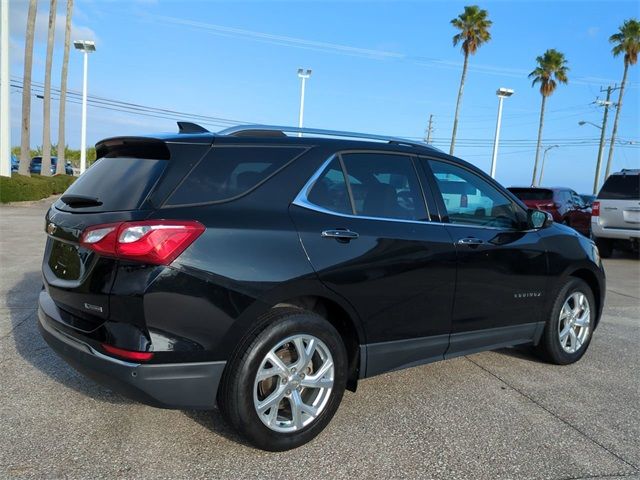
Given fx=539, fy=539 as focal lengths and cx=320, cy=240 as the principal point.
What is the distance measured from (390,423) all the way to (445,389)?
A: 0.79 m

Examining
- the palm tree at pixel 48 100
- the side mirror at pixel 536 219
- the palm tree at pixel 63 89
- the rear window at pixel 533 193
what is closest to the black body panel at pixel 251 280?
the side mirror at pixel 536 219

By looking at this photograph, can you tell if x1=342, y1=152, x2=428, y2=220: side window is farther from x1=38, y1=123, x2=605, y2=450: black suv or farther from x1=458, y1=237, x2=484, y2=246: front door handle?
x1=458, y1=237, x2=484, y2=246: front door handle

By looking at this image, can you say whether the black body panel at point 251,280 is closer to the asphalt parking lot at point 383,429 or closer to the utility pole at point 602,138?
the asphalt parking lot at point 383,429

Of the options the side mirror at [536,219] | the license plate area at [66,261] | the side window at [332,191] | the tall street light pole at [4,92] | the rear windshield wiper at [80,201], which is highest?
the tall street light pole at [4,92]

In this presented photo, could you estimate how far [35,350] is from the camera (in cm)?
447

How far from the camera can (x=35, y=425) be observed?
3.23 meters

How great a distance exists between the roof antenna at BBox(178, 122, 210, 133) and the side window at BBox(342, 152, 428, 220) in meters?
0.91

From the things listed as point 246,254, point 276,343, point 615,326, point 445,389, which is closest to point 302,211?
point 246,254

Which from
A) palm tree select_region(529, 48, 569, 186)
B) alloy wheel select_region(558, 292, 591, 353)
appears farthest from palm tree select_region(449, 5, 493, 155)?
alloy wheel select_region(558, 292, 591, 353)

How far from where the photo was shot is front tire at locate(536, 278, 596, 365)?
181 inches

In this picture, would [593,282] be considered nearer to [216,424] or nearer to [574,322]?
[574,322]

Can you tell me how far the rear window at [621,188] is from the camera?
11.4 metres

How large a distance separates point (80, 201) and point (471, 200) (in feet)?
8.97

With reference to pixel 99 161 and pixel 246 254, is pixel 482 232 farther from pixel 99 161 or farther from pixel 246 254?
pixel 99 161
